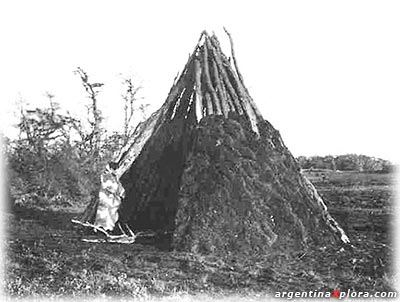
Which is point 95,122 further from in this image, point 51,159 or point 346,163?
point 346,163

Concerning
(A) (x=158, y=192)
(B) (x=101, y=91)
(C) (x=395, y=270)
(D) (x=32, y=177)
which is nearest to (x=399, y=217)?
(C) (x=395, y=270)

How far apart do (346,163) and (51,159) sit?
10457 mm

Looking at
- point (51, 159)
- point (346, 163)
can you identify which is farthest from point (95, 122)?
point (346, 163)

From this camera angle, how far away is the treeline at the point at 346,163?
58.3 ft

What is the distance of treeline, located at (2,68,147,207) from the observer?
15633 millimetres

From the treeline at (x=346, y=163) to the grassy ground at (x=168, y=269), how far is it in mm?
9490

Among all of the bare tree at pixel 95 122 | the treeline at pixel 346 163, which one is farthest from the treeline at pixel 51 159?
the treeline at pixel 346 163

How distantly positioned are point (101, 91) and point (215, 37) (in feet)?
36.2

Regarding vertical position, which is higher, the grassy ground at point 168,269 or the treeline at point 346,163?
the treeline at point 346,163

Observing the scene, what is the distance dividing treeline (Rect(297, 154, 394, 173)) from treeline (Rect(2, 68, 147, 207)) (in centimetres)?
691

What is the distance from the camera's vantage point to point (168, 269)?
20.5ft

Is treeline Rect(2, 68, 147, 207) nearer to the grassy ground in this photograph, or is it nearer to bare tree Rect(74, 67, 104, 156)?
bare tree Rect(74, 67, 104, 156)

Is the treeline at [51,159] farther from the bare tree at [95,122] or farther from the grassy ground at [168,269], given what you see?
the grassy ground at [168,269]

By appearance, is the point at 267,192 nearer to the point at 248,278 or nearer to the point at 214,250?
the point at 214,250
